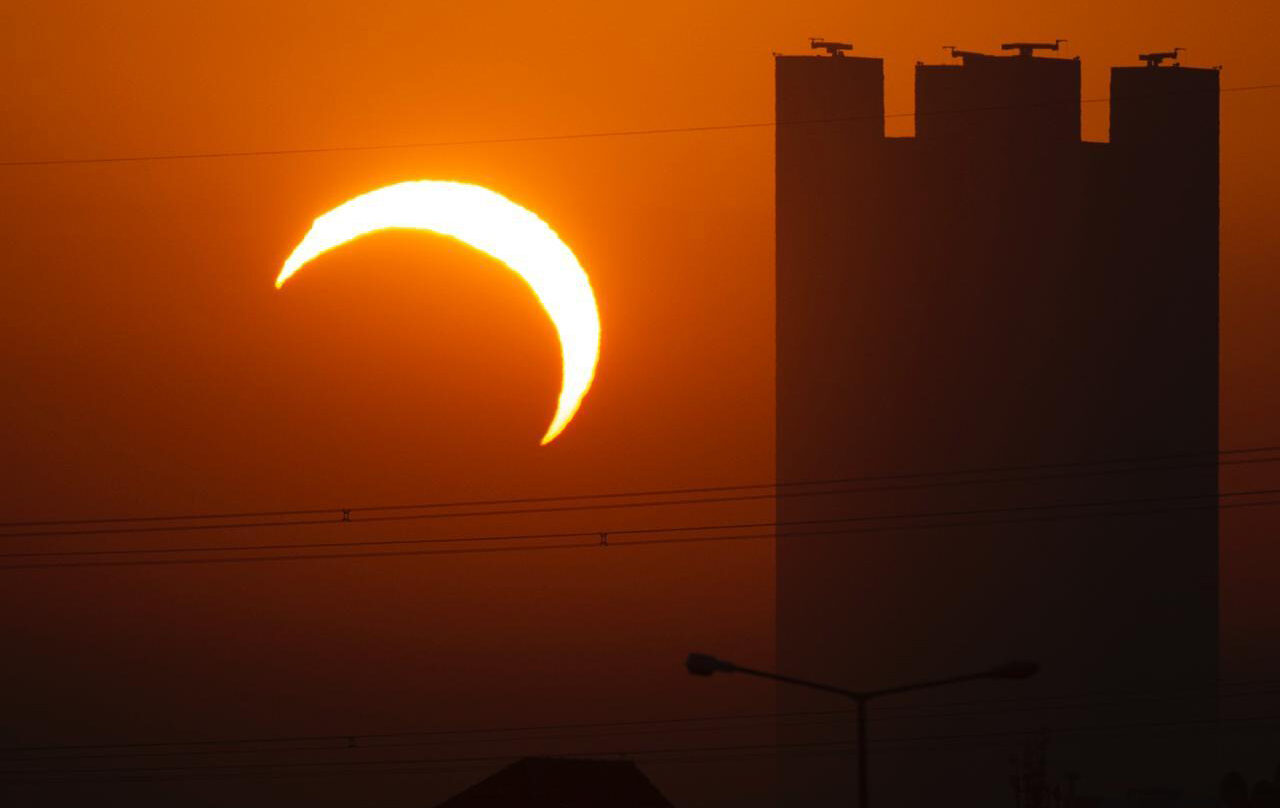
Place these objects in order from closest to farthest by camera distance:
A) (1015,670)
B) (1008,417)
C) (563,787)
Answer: (1015,670)
(563,787)
(1008,417)

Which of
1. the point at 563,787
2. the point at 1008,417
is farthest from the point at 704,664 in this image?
the point at 1008,417

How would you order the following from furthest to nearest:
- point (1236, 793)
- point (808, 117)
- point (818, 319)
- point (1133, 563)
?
1. point (1133, 563)
2. point (818, 319)
3. point (808, 117)
4. point (1236, 793)

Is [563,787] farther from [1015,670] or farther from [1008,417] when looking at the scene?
[1008,417]

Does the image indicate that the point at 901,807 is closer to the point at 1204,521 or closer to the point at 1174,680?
the point at 1174,680

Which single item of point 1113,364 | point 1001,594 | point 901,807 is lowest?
point 901,807

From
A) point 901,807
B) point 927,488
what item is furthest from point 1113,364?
point 901,807

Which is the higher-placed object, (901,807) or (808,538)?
(808,538)
